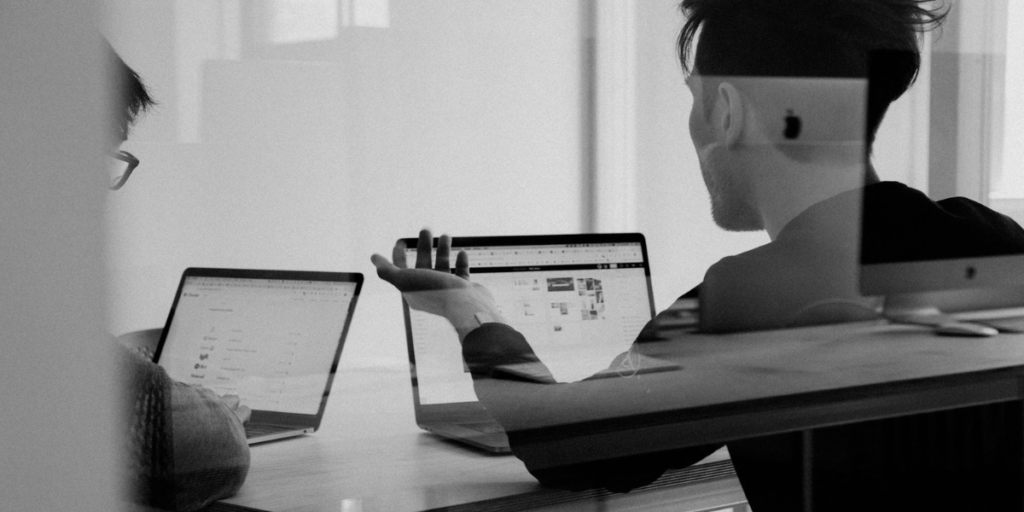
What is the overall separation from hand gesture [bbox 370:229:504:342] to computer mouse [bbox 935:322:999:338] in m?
0.54

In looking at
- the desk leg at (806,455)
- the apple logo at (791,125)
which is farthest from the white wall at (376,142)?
the desk leg at (806,455)

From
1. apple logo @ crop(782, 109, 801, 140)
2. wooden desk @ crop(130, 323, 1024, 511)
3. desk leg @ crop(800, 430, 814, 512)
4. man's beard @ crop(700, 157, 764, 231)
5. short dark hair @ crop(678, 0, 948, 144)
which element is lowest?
desk leg @ crop(800, 430, 814, 512)

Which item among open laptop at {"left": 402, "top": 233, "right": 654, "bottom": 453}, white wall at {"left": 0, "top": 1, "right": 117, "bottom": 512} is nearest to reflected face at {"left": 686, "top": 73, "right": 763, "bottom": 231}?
open laptop at {"left": 402, "top": 233, "right": 654, "bottom": 453}

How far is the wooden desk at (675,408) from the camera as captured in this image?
86cm

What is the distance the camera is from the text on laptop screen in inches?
31.5

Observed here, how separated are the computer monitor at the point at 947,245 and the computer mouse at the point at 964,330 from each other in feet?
0.06

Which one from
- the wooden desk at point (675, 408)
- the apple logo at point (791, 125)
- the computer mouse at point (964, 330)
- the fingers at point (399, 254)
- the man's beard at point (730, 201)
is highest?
the apple logo at point (791, 125)

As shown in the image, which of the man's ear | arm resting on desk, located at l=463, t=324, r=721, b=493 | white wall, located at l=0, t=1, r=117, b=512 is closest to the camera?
white wall, located at l=0, t=1, r=117, b=512

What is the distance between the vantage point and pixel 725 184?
1.03m

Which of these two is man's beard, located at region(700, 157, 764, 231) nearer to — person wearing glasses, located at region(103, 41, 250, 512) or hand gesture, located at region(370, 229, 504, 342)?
hand gesture, located at region(370, 229, 504, 342)

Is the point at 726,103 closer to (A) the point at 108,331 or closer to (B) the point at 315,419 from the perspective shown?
(B) the point at 315,419

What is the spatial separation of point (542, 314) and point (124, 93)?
64 centimetres

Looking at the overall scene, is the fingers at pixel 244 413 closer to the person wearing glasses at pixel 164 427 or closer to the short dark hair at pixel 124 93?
the person wearing glasses at pixel 164 427

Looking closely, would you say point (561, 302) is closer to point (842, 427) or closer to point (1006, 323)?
point (842, 427)
